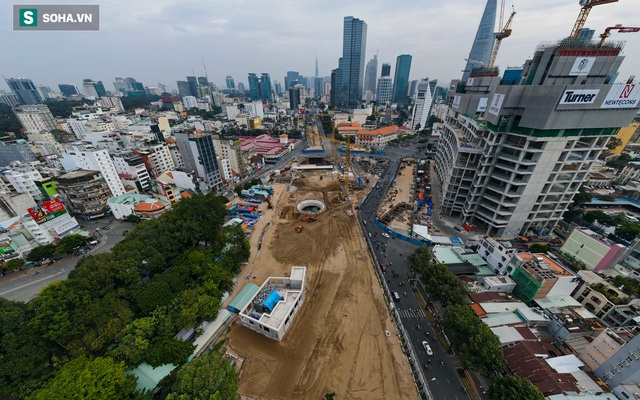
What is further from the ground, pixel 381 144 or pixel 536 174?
pixel 536 174

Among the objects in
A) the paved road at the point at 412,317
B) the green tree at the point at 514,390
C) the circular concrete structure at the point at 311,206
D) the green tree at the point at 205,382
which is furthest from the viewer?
the circular concrete structure at the point at 311,206

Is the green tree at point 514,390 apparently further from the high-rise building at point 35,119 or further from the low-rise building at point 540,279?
the high-rise building at point 35,119

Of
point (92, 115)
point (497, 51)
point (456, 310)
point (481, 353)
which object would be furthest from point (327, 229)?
point (92, 115)

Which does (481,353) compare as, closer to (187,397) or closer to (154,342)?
(187,397)

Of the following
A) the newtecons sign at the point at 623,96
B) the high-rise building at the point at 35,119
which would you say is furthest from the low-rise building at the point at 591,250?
the high-rise building at the point at 35,119

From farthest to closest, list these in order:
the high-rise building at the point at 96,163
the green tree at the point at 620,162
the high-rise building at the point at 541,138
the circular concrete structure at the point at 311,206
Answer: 1. the green tree at the point at 620,162
2. the circular concrete structure at the point at 311,206
3. the high-rise building at the point at 96,163
4. the high-rise building at the point at 541,138

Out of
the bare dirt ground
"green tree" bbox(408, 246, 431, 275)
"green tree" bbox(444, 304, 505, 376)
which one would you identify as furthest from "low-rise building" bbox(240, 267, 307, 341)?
the bare dirt ground

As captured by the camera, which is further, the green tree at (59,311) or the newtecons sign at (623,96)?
the newtecons sign at (623,96)

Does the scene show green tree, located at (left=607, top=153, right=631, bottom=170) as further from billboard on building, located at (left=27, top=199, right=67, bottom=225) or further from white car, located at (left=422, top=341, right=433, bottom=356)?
billboard on building, located at (left=27, top=199, right=67, bottom=225)
